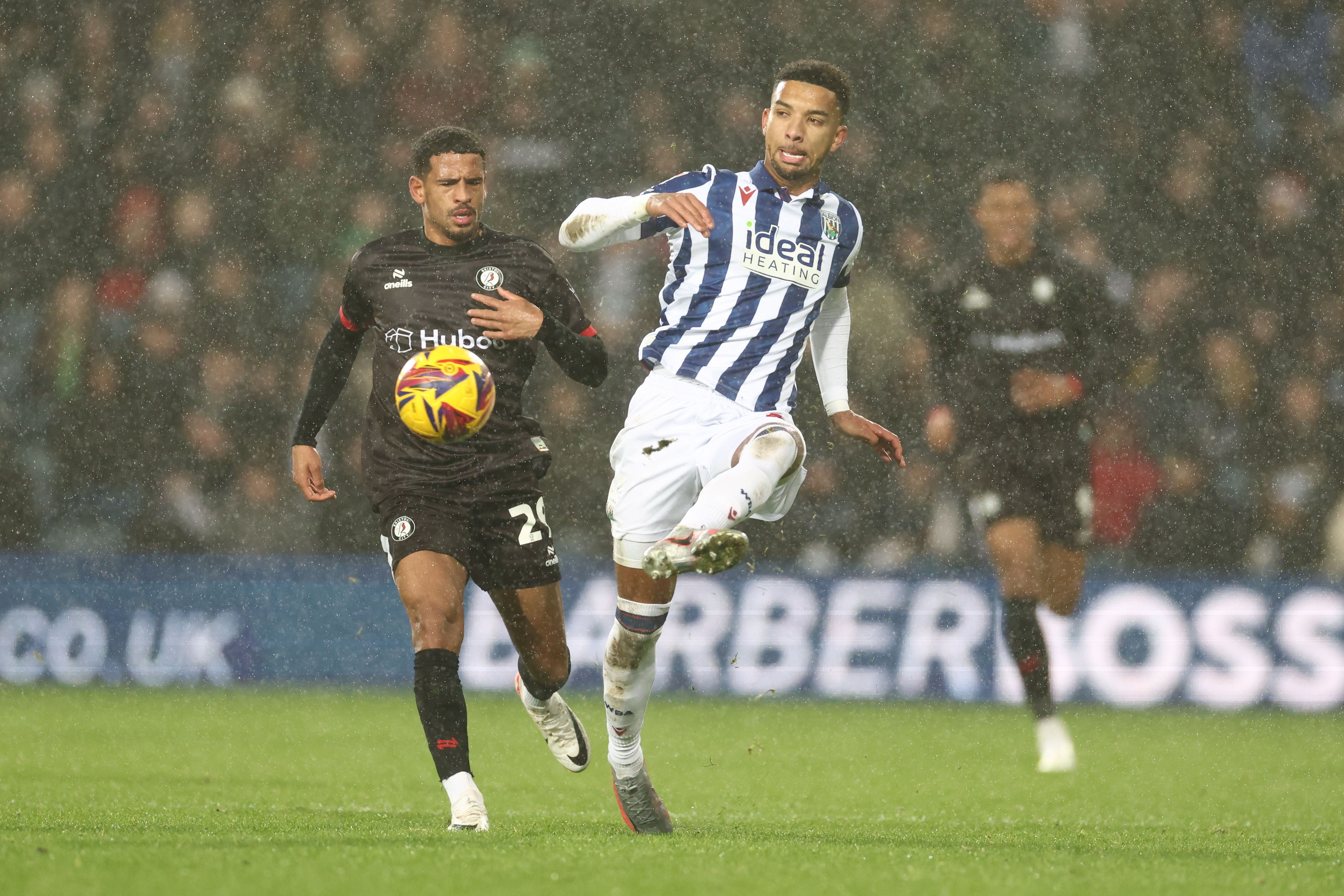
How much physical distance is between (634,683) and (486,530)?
0.62 m

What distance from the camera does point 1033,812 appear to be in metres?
5.59

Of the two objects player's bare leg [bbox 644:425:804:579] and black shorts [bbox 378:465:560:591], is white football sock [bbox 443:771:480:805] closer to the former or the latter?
black shorts [bbox 378:465:560:591]

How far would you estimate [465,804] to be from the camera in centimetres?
442

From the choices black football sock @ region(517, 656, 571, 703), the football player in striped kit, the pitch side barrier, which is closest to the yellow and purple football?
the football player in striped kit

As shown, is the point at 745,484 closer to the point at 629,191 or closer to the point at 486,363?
the point at 486,363

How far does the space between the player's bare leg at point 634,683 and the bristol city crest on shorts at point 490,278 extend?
0.94m

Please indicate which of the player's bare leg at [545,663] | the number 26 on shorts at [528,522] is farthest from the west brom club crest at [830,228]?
the player's bare leg at [545,663]

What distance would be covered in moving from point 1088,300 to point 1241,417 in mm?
2924

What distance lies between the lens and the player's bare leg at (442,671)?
4.46 m

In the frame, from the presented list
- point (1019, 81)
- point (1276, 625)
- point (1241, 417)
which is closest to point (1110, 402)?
point (1241, 417)

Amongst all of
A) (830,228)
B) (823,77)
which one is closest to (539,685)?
(830,228)

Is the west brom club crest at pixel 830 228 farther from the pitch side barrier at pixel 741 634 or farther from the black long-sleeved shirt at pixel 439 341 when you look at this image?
the pitch side barrier at pixel 741 634

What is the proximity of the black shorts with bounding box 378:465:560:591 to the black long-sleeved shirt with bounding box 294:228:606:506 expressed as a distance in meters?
0.05

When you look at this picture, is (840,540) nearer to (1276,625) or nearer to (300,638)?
(1276,625)
